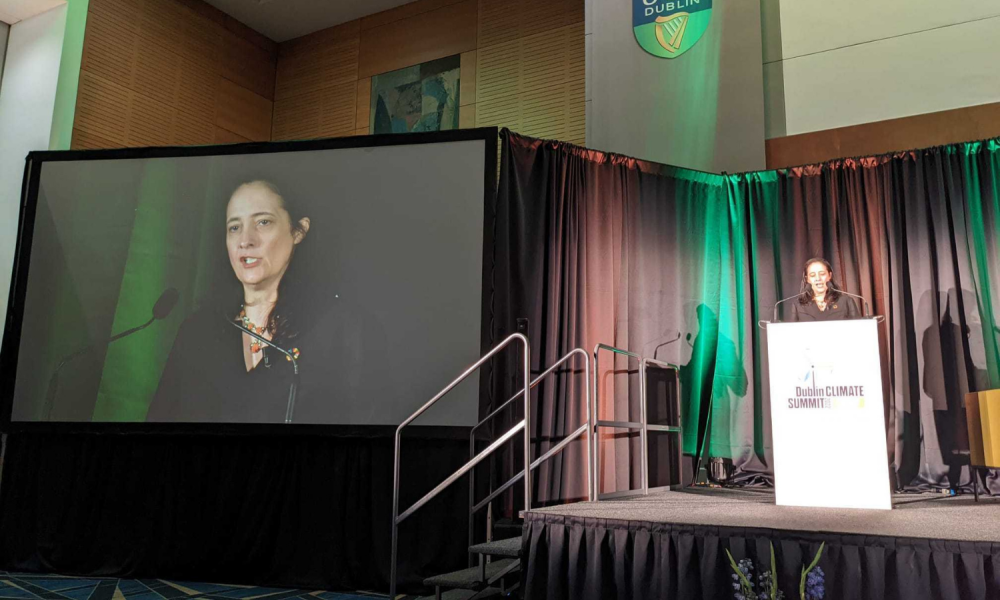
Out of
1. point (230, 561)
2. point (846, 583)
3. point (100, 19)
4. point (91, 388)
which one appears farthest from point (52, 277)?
point (846, 583)

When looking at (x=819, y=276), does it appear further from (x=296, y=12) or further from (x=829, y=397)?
(x=296, y=12)

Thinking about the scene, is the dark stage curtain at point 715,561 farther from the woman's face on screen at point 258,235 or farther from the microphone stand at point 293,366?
the woman's face on screen at point 258,235

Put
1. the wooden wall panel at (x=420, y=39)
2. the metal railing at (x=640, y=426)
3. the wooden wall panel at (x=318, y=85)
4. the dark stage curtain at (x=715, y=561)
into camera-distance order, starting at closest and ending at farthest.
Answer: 1. the dark stage curtain at (x=715, y=561)
2. the metal railing at (x=640, y=426)
3. the wooden wall panel at (x=420, y=39)
4. the wooden wall panel at (x=318, y=85)

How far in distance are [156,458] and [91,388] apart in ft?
2.21

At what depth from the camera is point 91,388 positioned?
5410 mm

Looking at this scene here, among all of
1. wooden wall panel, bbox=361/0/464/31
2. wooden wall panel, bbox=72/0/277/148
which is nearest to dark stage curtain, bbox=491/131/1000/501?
wooden wall panel, bbox=361/0/464/31

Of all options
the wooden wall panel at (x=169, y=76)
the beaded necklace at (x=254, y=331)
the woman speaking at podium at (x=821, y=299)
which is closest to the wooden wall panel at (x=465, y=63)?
the wooden wall panel at (x=169, y=76)

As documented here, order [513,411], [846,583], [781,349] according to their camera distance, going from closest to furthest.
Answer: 1. [846,583]
2. [781,349]
3. [513,411]

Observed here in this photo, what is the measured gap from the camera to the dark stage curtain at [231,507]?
4.94 m

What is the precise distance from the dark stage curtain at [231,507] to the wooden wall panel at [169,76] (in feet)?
10.5

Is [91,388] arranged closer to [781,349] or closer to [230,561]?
[230,561]

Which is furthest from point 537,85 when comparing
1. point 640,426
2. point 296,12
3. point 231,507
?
point 231,507

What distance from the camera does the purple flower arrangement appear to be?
101 inches

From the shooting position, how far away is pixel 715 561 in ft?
9.19
